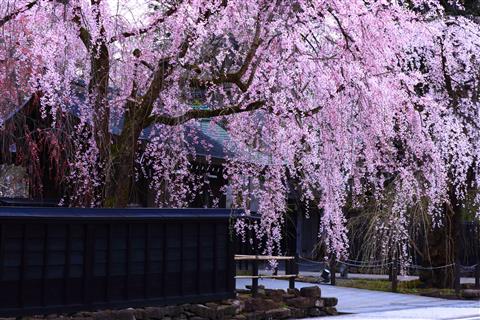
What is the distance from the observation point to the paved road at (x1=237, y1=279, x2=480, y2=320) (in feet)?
42.0

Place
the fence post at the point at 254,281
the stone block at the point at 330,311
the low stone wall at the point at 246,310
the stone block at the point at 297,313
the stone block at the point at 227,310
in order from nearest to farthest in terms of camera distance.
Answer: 1. the low stone wall at the point at 246,310
2. the stone block at the point at 227,310
3. the fence post at the point at 254,281
4. the stone block at the point at 297,313
5. the stone block at the point at 330,311

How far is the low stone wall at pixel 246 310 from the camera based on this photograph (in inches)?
393

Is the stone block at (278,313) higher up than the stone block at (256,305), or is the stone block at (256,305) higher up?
the stone block at (256,305)

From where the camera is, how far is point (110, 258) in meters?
9.77

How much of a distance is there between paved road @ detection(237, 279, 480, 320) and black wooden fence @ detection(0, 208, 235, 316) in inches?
116

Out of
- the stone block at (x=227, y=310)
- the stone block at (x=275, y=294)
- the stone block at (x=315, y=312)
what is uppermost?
the stone block at (x=275, y=294)

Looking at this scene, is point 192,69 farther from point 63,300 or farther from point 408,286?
point 408,286

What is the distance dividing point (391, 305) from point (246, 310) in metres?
3.95

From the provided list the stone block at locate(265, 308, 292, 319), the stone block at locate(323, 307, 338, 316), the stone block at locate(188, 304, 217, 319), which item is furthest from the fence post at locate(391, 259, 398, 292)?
the stone block at locate(188, 304, 217, 319)

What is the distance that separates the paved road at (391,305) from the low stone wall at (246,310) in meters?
0.62

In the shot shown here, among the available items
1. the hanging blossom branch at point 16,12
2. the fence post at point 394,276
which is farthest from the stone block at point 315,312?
the hanging blossom branch at point 16,12

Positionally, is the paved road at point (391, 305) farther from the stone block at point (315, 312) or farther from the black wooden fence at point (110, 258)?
the black wooden fence at point (110, 258)

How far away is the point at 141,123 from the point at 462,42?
322 inches

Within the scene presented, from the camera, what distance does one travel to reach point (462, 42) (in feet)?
52.7
